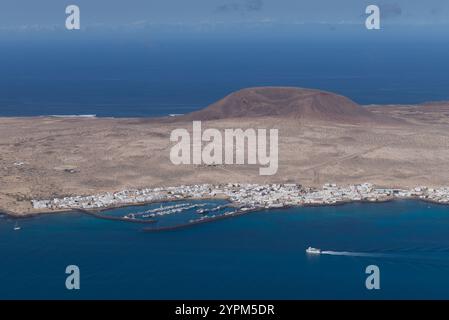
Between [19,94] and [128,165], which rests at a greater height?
[19,94]

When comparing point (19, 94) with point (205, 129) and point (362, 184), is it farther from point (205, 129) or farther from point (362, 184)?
point (362, 184)

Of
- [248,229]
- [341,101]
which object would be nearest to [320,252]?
[248,229]

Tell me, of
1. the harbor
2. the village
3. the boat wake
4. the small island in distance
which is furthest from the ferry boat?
the small island in distance

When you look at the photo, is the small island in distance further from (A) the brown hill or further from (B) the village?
(B) the village

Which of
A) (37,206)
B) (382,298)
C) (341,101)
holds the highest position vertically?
(341,101)

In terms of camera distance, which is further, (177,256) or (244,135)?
(244,135)

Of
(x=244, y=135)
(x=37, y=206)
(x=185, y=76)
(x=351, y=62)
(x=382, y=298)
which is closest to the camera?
(x=382, y=298)

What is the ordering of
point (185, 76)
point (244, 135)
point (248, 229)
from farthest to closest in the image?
point (185, 76)
point (244, 135)
point (248, 229)

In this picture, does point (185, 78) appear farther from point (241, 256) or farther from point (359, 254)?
point (359, 254)
